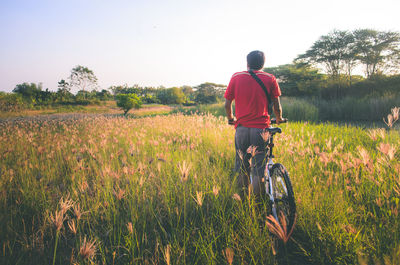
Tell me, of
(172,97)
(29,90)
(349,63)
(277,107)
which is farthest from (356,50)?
(29,90)

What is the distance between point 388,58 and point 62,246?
28039 mm

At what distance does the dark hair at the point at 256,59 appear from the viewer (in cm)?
232

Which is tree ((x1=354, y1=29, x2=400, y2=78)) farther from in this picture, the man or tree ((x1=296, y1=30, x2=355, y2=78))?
the man

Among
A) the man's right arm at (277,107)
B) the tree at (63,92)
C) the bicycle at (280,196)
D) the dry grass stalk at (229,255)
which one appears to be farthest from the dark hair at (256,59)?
the tree at (63,92)

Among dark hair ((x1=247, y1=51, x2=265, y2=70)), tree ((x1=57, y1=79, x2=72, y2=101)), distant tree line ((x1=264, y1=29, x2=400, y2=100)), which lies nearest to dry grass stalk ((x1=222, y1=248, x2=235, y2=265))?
dark hair ((x1=247, y1=51, x2=265, y2=70))

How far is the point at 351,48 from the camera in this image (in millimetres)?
19000

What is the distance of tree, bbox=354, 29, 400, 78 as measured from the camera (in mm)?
17119

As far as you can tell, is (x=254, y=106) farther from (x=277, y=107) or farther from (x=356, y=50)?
(x=356, y=50)

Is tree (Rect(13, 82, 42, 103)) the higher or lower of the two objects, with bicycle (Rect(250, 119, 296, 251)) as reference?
higher

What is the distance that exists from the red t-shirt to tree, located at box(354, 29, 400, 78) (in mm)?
22464

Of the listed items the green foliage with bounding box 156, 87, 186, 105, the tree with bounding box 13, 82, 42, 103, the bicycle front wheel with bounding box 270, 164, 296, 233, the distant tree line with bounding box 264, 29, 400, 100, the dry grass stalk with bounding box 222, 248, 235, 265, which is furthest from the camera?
the green foliage with bounding box 156, 87, 186, 105

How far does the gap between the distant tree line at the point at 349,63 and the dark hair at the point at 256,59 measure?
16840 millimetres

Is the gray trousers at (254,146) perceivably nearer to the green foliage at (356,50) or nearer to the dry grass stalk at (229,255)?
the dry grass stalk at (229,255)

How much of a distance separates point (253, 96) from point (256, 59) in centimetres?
53
